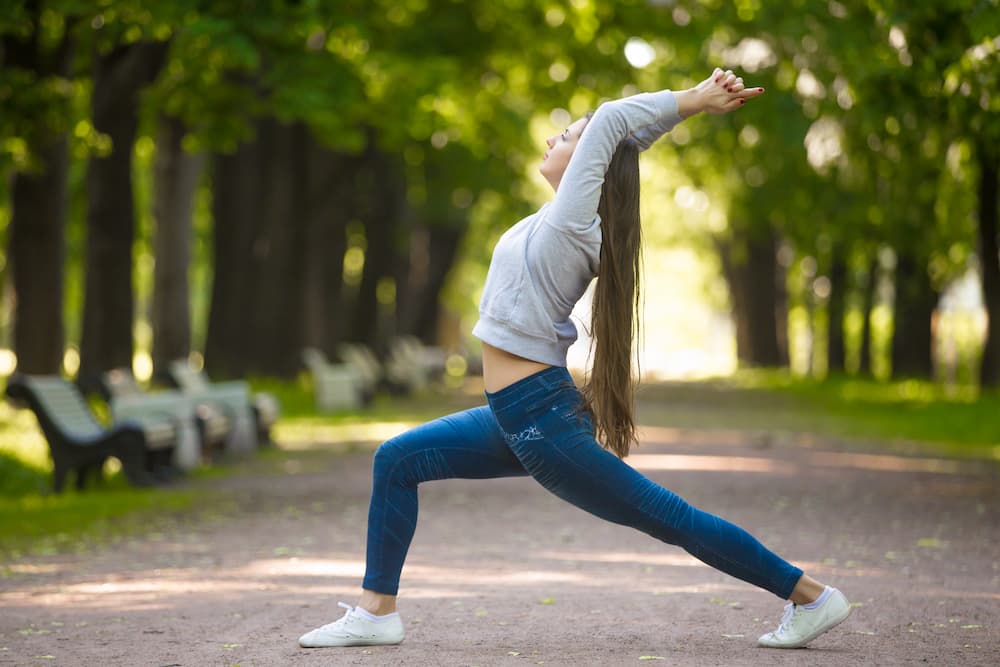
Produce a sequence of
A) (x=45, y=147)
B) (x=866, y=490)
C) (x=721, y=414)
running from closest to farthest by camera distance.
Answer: (x=866, y=490) < (x=45, y=147) < (x=721, y=414)

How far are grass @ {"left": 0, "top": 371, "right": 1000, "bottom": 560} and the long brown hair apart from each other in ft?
1.15

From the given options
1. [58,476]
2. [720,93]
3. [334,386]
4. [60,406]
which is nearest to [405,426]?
[334,386]

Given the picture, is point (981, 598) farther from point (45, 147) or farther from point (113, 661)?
point (45, 147)

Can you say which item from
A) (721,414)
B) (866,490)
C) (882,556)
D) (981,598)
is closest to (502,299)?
(981,598)

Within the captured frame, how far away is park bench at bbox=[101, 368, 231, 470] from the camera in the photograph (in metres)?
14.5

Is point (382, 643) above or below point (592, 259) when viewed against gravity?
below

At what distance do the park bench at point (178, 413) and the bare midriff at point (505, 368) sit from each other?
Result: 897 cm

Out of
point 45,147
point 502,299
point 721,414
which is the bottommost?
point 721,414

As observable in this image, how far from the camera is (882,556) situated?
911 centimetres

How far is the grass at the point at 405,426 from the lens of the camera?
37.3 ft

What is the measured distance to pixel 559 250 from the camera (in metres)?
5.40

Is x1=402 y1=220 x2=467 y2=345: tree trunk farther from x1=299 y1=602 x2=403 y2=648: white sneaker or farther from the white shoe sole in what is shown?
the white shoe sole

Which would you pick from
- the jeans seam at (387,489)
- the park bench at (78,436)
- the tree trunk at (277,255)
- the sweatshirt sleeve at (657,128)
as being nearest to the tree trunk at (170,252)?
the tree trunk at (277,255)

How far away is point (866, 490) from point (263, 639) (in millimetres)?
8112
